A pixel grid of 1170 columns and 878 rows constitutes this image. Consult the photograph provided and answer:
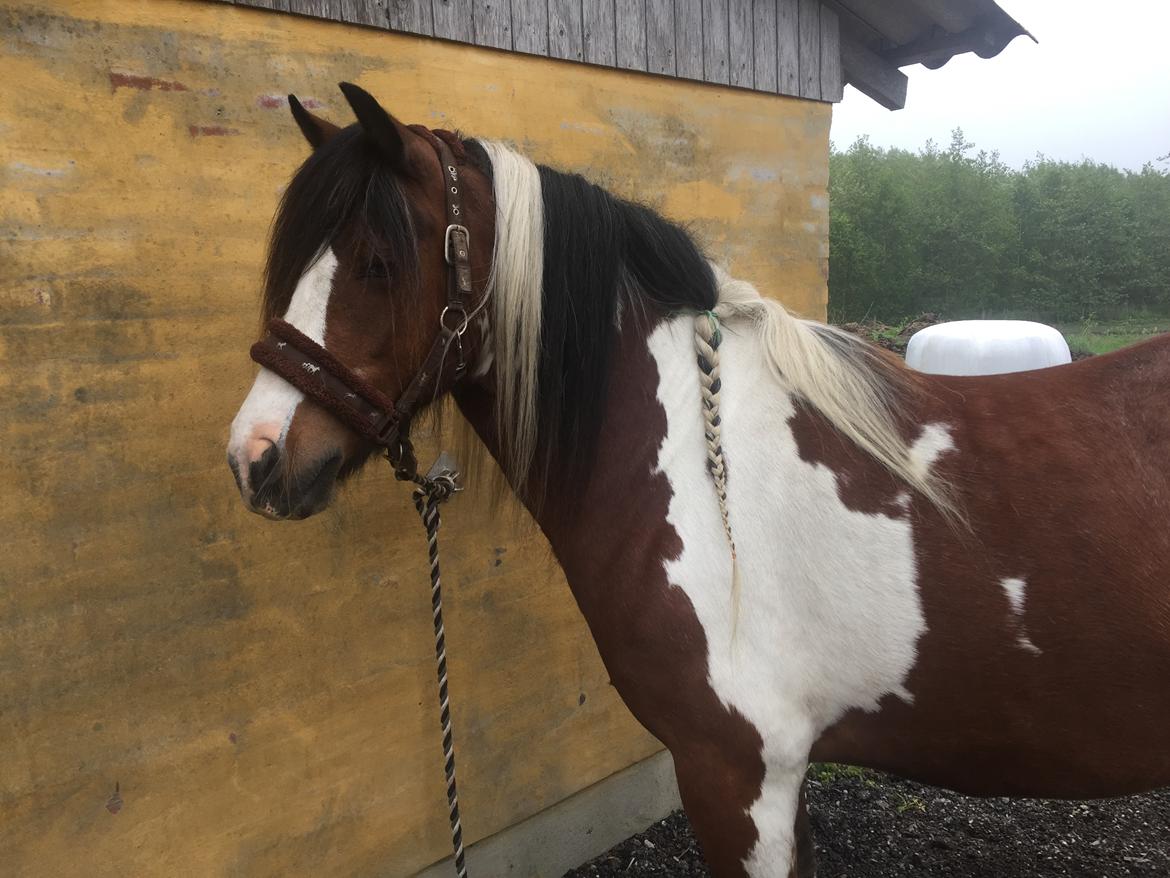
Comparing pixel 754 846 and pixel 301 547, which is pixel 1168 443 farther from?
pixel 301 547

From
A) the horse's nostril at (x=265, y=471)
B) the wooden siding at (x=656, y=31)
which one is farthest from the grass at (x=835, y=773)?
the wooden siding at (x=656, y=31)

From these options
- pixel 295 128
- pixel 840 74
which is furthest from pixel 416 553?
pixel 840 74

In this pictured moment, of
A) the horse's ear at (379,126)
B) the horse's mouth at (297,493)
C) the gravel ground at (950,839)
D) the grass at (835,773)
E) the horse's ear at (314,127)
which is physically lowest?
the gravel ground at (950,839)

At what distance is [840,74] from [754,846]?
3437 mm

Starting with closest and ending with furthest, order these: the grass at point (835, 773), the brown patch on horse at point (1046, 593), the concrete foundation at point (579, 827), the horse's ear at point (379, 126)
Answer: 1. the horse's ear at point (379, 126)
2. the brown patch on horse at point (1046, 593)
3. the concrete foundation at point (579, 827)
4. the grass at point (835, 773)

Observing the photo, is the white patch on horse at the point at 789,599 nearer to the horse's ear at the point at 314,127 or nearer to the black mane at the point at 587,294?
the black mane at the point at 587,294

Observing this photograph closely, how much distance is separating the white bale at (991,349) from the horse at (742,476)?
5501 millimetres

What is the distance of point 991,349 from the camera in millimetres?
6711

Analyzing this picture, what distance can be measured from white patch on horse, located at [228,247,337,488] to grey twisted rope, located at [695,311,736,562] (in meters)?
0.79

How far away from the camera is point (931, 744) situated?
1.61 metres

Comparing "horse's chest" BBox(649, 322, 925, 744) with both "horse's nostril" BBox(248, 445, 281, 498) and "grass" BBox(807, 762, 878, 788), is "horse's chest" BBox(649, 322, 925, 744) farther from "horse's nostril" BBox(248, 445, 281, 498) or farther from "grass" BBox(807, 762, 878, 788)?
"grass" BBox(807, 762, 878, 788)

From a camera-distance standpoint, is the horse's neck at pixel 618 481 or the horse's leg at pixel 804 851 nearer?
the horse's neck at pixel 618 481

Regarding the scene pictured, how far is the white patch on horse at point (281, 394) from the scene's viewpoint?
135 centimetres

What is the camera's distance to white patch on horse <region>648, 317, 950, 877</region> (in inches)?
60.5
